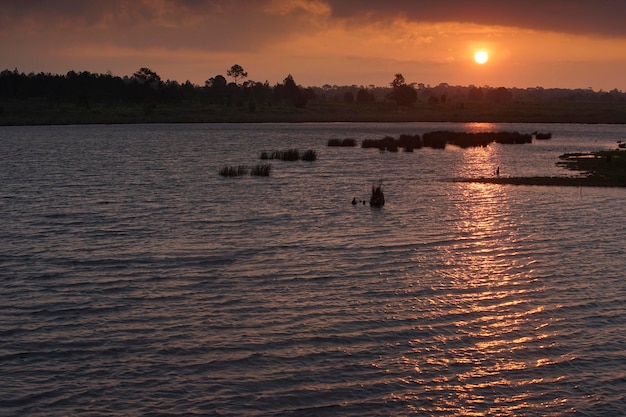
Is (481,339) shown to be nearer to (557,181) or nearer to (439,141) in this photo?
(557,181)

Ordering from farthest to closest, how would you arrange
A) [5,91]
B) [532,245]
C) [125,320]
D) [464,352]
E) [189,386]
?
1. [5,91]
2. [532,245]
3. [125,320]
4. [464,352]
5. [189,386]

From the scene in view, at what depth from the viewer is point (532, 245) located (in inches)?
1040

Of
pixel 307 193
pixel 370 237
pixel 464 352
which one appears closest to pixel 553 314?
pixel 464 352

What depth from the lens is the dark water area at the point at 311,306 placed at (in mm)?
12914

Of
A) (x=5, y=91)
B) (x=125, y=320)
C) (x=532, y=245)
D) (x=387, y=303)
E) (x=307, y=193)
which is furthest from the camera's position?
(x=5, y=91)

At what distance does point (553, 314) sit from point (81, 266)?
1362 centimetres

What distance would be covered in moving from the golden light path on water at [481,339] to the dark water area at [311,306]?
5cm

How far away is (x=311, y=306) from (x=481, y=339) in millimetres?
4305

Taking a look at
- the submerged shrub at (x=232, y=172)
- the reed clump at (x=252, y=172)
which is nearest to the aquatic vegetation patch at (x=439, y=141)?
the submerged shrub at (x=232, y=172)

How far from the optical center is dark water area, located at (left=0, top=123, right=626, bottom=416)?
12914 mm

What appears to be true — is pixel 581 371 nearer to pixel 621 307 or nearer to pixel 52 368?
pixel 621 307

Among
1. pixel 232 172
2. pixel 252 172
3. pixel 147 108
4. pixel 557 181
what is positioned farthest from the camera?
pixel 147 108

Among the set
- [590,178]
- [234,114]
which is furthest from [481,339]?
[234,114]

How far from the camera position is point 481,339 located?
15.8 m
